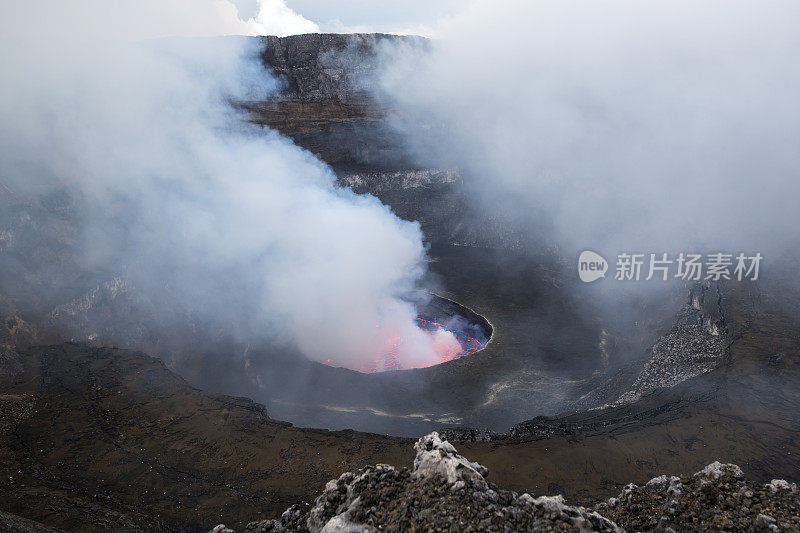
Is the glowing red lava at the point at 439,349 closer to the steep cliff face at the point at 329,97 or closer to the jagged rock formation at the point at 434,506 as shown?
the jagged rock formation at the point at 434,506

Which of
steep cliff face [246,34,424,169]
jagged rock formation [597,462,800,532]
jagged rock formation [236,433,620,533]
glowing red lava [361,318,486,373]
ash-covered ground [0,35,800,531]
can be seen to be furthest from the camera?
steep cliff face [246,34,424,169]

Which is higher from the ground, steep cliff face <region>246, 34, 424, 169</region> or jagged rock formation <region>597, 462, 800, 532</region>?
steep cliff face <region>246, 34, 424, 169</region>

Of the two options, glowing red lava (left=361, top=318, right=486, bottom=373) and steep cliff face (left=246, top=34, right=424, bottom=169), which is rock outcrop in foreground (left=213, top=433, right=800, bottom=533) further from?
steep cliff face (left=246, top=34, right=424, bottom=169)
